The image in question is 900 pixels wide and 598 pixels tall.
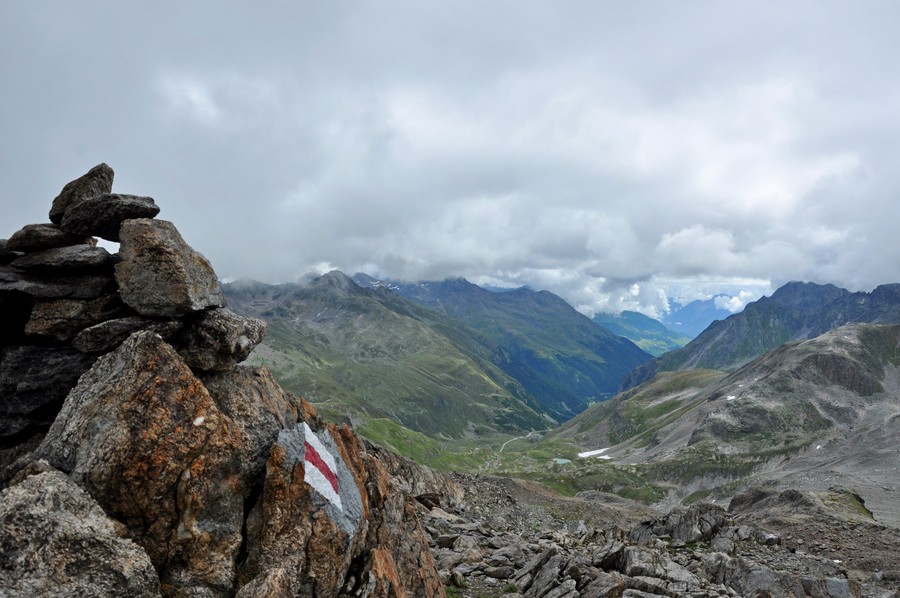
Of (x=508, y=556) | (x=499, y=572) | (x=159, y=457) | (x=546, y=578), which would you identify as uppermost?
(x=159, y=457)

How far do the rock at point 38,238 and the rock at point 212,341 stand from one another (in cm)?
751

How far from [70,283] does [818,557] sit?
57.0 metres

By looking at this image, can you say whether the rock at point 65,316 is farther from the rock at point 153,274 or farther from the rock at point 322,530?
the rock at point 322,530

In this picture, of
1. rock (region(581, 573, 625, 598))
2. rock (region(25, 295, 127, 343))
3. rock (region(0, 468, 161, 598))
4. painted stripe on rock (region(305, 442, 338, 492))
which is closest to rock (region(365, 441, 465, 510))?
rock (region(581, 573, 625, 598))

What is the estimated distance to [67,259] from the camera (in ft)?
62.2

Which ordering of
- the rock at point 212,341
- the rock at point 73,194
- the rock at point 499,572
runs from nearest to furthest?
1. the rock at point 212,341
2. the rock at point 73,194
3. the rock at point 499,572

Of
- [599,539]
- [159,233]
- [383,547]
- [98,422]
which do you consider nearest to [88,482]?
[98,422]

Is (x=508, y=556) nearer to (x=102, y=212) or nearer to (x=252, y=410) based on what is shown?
(x=252, y=410)

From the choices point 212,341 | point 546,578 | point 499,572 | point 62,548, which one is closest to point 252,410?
point 212,341

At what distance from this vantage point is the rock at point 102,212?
19.7 meters

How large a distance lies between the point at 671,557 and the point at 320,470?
3508 cm

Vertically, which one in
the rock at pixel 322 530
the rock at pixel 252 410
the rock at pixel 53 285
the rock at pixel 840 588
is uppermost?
the rock at pixel 53 285

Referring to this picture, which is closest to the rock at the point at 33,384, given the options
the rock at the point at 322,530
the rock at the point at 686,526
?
the rock at the point at 322,530

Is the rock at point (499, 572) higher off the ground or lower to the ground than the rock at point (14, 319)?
lower
